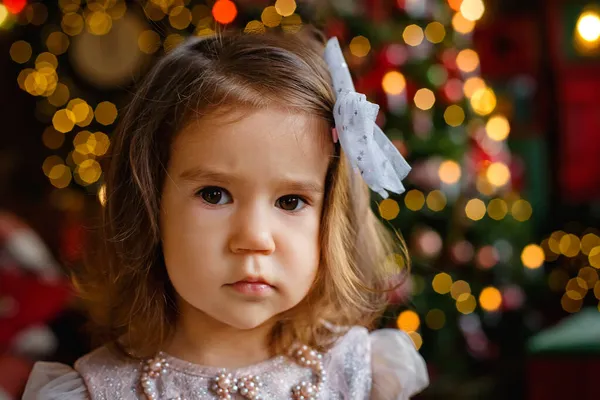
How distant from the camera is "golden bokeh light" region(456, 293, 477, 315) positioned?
258 cm

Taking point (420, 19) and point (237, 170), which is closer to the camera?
point (237, 170)

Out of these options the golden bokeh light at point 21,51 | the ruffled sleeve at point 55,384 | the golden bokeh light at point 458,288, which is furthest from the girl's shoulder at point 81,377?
the golden bokeh light at point 21,51

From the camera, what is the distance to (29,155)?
368cm

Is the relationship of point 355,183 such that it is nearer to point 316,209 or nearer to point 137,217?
point 316,209

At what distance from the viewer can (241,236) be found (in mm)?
906

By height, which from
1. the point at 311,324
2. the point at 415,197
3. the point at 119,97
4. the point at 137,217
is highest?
the point at 119,97

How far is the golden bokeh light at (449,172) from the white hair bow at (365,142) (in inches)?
56.3

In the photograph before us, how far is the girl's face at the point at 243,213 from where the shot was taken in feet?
3.00

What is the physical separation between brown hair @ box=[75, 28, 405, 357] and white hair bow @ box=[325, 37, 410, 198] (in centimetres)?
4

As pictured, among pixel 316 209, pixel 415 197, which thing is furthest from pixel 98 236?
pixel 415 197

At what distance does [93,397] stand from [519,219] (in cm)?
230

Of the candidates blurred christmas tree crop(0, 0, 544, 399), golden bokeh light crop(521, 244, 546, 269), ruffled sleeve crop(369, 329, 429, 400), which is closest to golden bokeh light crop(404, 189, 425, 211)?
blurred christmas tree crop(0, 0, 544, 399)

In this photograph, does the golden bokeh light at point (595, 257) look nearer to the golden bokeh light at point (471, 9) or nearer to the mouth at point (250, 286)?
the golden bokeh light at point (471, 9)

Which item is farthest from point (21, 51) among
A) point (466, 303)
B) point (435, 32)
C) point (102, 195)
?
point (102, 195)
